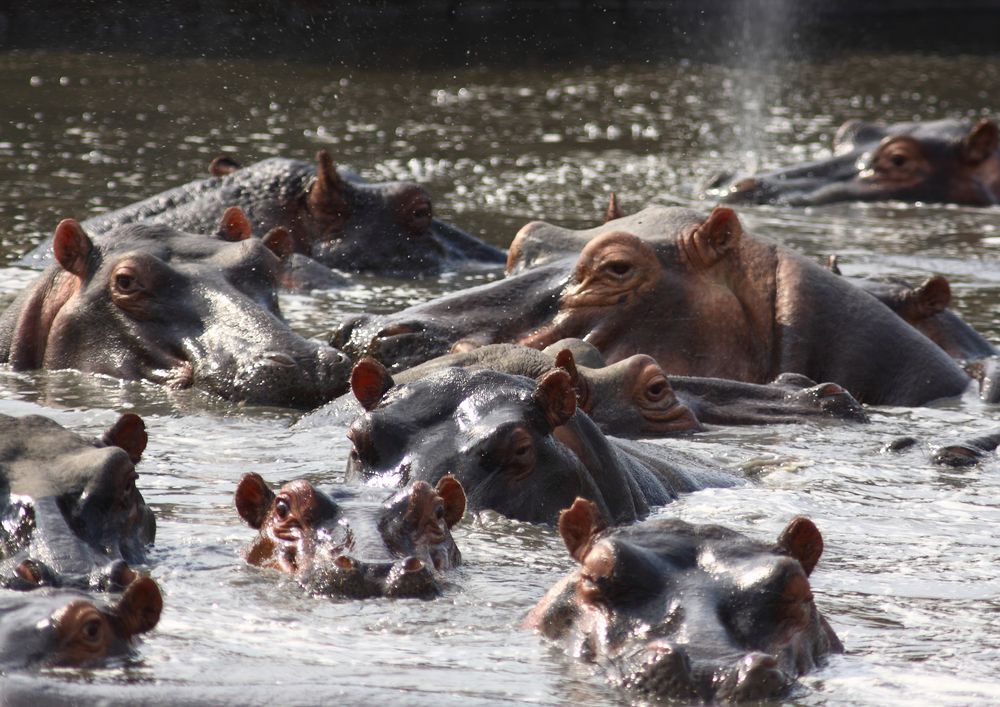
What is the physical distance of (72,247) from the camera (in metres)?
8.02

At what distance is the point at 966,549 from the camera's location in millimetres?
5605

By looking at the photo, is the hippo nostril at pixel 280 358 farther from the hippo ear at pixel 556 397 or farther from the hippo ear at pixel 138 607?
the hippo ear at pixel 138 607

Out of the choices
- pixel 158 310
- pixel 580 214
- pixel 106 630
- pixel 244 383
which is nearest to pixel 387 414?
pixel 106 630

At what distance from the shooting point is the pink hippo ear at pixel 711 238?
788 centimetres

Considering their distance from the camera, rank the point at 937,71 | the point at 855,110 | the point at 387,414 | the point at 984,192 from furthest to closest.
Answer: the point at 937,71 < the point at 855,110 < the point at 984,192 < the point at 387,414

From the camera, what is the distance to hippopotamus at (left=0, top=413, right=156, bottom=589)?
4328 mm

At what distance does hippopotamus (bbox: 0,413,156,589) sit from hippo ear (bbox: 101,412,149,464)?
38mm

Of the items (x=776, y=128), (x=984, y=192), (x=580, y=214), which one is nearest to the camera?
(x=580, y=214)

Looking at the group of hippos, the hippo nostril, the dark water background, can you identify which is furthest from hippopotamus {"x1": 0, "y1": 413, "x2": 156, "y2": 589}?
the hippo nostril

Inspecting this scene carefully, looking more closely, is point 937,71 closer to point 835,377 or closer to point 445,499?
point 835,377

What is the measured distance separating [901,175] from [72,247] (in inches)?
328

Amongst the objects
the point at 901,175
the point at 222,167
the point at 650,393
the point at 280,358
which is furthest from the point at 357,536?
the point at 901,175

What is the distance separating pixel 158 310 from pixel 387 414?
8.72ft

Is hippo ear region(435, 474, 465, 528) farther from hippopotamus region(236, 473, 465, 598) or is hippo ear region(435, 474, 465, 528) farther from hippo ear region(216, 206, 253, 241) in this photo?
hippo ear region(216, 206, 253, 241)
